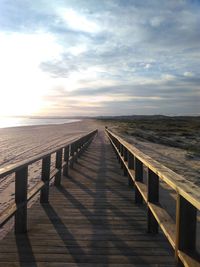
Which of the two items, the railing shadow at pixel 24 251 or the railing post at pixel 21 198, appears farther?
the railing post at pixel 21 198

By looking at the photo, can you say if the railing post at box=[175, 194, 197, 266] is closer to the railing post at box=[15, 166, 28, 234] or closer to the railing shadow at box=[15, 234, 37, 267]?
the railing shadow at box=[15, 234, 37, 267]

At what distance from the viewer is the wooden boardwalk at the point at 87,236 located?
13.6ft

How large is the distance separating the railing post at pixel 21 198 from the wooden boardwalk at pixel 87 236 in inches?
4.9

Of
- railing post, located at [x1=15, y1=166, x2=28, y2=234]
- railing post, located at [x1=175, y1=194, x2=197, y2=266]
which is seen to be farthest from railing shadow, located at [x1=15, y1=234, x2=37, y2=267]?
railing post, located at [x1=175, y1=194, x2=197, y2=266]

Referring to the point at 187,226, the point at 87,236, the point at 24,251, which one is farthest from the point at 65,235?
the point at 187,226

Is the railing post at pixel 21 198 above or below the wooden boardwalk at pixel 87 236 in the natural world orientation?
above

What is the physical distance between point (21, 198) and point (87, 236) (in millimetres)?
1090

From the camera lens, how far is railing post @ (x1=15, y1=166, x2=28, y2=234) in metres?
4.80

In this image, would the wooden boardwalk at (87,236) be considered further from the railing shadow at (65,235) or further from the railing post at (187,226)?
the railing post at (187,226)

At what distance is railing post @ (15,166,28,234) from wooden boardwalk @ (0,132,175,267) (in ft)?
0.41

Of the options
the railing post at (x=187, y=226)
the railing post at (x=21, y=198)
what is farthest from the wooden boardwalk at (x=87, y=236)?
the railing post at (x=187, y=226)

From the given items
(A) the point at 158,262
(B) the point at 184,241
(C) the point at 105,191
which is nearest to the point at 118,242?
(A) the point at 158,262

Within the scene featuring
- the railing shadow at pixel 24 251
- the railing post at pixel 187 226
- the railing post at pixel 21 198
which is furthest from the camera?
the railing post at pixel 21 198

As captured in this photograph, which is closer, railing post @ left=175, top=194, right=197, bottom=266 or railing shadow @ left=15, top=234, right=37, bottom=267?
railing post @ left=175, top=194, right=197, bottom=266
